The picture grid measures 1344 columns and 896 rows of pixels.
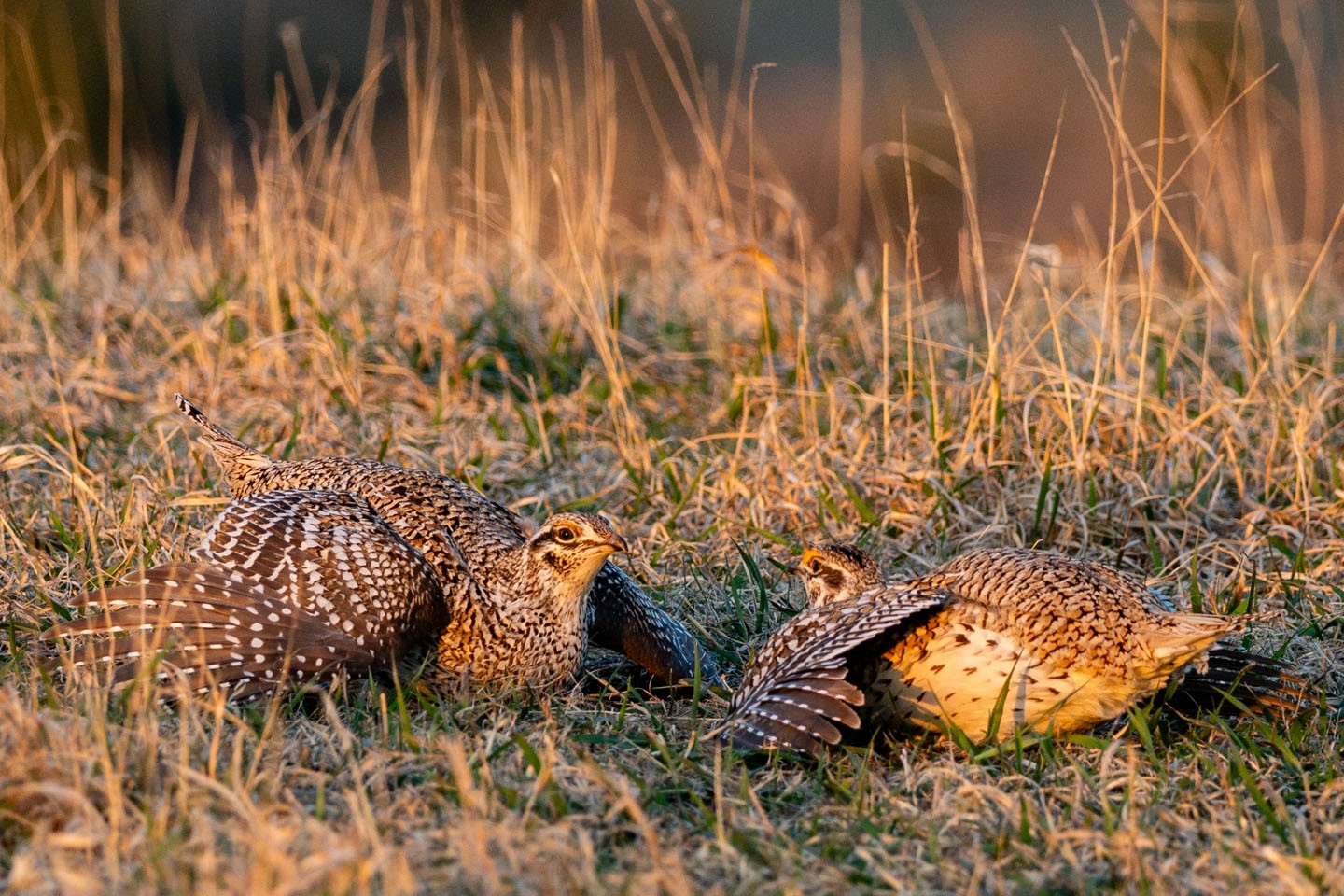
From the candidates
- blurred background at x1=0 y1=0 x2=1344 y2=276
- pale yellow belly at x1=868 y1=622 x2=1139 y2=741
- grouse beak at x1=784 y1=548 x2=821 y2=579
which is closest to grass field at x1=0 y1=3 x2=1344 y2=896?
pale yellow belly at x1=868 y1=622 x2=1139 y2=741

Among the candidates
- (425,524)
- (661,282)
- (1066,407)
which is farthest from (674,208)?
(425,524)

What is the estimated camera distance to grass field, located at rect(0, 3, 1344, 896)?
9.43ft

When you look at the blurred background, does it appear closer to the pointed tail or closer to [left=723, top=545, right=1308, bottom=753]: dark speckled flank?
the pointed tail

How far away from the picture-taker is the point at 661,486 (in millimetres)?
5328

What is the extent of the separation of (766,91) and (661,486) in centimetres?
1635

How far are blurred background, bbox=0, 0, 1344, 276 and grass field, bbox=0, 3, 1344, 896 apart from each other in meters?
6.21

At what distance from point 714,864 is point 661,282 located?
485 cm

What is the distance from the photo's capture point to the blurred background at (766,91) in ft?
48.5

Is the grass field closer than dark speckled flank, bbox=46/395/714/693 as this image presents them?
Yes

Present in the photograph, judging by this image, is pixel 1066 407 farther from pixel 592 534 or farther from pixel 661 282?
pixel 661 282

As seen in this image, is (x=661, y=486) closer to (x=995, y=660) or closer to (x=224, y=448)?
(x=224, y=448)

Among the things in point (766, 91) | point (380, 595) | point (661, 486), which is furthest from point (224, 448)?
point (766, 91)

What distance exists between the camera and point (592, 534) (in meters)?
3.99

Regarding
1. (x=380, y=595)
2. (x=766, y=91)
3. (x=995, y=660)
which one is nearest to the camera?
(x=995, y=660)
